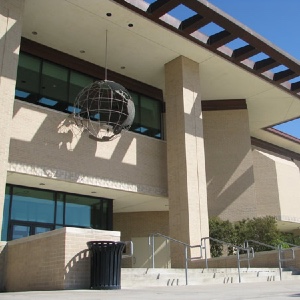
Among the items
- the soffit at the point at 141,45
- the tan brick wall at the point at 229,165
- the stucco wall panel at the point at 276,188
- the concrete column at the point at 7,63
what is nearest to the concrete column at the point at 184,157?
the soffit at the point at 141,45

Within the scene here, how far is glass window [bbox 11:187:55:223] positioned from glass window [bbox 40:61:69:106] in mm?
3757

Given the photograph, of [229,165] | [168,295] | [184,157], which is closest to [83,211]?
[184,157]

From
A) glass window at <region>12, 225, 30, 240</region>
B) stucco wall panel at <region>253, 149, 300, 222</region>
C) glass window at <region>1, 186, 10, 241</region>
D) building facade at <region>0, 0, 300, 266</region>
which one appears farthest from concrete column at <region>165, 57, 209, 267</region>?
stucco wall panel at <region>253, 149, 300, 222</region>

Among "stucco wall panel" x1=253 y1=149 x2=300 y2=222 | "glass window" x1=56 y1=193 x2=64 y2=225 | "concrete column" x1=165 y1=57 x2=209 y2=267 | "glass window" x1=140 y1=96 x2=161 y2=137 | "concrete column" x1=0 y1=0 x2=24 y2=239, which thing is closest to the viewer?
"concrete column" x1=0 y1=0 x2=24 y2=239

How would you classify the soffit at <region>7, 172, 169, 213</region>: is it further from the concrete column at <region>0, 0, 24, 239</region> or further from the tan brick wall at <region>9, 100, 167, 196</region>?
the concrete column at <region>0, 0, 24, 239</region>

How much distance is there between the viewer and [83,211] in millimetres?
20156

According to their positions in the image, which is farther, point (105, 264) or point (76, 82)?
point (76, 82)

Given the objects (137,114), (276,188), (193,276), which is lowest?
(193,276)

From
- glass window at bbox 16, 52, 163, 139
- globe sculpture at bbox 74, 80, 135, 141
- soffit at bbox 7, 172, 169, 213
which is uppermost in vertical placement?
glass window at bbox 16, 52, 163, 139

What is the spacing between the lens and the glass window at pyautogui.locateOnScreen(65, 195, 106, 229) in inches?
767

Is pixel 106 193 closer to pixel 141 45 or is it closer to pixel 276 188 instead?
pixel 141 45

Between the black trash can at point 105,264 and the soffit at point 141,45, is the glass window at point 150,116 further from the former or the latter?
the black trash can at point 105,264

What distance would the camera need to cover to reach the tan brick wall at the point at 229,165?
928 inches

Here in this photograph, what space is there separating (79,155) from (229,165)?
30.9 ft
